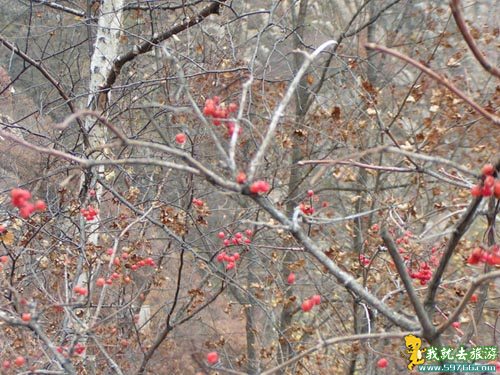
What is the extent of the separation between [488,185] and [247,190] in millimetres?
622

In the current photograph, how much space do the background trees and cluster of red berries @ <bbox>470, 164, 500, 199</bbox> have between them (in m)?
0.03

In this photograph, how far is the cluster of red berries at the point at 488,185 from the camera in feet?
4.45

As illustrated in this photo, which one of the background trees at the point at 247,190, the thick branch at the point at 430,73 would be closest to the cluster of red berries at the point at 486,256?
the background trees at the point at 247,190

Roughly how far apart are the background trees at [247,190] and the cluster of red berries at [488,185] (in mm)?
33

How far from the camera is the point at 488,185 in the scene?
4.53 ft

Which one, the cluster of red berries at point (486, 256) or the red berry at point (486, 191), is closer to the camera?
the red berry at point (486, 191)

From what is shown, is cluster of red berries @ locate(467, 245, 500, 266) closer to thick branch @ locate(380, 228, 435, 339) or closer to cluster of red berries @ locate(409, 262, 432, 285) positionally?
thick branch @ locate(380, 228, 435, 339)

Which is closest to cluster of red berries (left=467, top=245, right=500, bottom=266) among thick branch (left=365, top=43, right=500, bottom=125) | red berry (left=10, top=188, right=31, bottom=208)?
thick branch (left=365, top=43, right=500, bottom=125)

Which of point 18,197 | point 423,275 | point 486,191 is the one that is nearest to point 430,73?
point 486,191

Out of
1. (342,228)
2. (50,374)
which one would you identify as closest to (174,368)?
(342,228)

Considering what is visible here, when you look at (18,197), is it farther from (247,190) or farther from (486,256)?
(486,256)

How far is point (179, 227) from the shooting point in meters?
4.34

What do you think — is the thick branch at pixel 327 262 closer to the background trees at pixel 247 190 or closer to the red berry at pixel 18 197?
the background trees at pixel 247 190

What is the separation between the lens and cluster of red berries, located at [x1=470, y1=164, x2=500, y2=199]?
1358 mm
